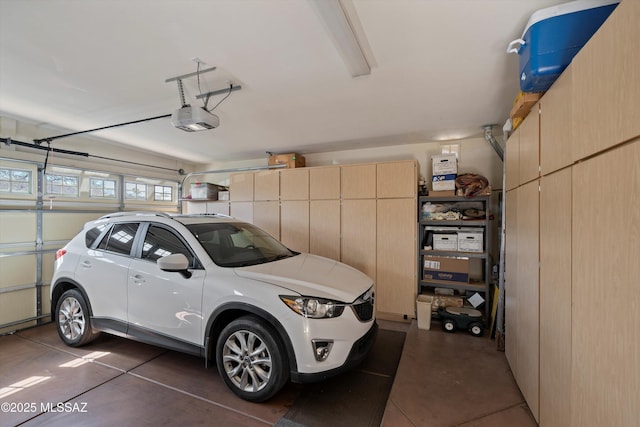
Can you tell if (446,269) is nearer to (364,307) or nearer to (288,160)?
(364,307)

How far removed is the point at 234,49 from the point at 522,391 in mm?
3569

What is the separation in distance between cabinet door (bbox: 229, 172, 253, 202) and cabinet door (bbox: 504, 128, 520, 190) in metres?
4.08

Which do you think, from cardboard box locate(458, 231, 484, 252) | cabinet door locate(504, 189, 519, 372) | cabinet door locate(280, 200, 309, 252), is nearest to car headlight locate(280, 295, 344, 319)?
cabinet door locate(504, 189, 519, 372)

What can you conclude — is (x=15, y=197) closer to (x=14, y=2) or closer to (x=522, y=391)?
(x=14, y=2)

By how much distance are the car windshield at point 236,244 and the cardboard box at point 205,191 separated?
8.76 ft

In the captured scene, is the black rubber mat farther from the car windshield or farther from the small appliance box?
the small appliance box

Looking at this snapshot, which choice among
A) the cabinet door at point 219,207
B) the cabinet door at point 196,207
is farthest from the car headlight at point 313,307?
the cabinet door at point 196,207

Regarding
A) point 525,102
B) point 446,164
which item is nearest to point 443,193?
point 446,164

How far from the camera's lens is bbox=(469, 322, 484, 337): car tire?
133 inches

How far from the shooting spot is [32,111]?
324cm

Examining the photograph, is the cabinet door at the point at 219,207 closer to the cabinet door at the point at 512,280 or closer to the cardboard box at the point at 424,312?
the cardboard box at the point at 424,312

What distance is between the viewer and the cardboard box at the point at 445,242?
3.97m

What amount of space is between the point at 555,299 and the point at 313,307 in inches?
60.8

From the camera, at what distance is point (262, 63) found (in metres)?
2.18
